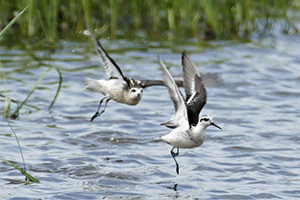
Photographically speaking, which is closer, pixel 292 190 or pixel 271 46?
pixel 292 190

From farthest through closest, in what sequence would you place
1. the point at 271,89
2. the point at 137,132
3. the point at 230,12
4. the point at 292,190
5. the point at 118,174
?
the point at 230,12 → the point at 271,89 → the point at 137,132 → the point at 118,174 → the point at 292,190

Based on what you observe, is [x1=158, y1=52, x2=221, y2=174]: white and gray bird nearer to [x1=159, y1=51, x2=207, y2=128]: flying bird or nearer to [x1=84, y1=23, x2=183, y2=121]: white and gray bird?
[x1=159, y1=51, x2=207, y2=128]: flying bird

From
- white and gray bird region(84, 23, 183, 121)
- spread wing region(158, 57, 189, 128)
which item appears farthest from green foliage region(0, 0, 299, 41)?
spread wing region(158, 57, 189, 128)

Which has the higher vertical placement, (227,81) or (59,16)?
(59,16)

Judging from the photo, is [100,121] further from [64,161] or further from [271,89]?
[271,89]

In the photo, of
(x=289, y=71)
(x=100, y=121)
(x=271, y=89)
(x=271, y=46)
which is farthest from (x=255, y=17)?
(x=100, y=121)

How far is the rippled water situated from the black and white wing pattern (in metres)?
0.33

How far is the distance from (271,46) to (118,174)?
8186mm

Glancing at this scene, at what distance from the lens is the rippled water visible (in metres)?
8.21

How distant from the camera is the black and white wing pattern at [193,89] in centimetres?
803

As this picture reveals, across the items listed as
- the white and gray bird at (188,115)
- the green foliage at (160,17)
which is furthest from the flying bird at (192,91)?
the green foliage at (160,17)

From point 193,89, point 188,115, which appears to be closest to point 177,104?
point 188,115

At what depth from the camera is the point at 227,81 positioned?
1385 centimetres

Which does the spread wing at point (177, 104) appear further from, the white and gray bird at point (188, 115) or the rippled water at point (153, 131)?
the rippled water at point (153, 131)
